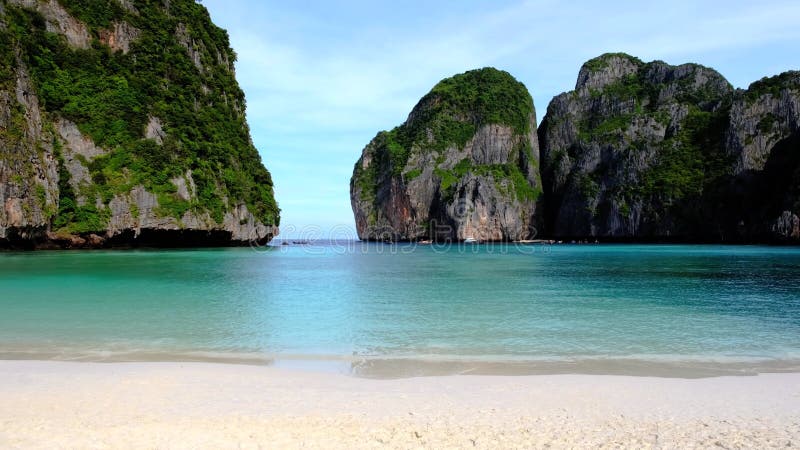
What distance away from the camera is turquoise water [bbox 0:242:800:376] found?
24.7 feet

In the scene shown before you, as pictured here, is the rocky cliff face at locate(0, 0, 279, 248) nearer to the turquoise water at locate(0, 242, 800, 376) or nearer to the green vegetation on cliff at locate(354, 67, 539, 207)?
the turquoise water at locate(0, 242, 800, 376)

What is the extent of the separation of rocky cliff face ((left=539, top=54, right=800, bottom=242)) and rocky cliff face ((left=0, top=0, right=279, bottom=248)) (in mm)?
60377

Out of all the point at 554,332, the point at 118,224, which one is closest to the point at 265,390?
the point at 554,332

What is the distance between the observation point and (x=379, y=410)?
4.82m

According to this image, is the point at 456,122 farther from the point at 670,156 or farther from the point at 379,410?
the point at 379,410

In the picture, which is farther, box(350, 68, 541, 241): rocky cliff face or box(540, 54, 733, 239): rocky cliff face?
box(350, 68, 541, 241): rocky cliff face

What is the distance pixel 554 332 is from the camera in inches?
374

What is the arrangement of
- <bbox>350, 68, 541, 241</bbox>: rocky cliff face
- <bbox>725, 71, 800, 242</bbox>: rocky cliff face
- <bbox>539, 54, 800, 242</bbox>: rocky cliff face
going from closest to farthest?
<bbox>725, 71, 800, 242</bbox>: rocky cliff face
<bbox>539, 54, 800, 242</bbox>: rocky cliff face
<bbox>350, 68, 541, 241</bbox>: rocky cliff face

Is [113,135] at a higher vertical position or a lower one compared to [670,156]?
lower

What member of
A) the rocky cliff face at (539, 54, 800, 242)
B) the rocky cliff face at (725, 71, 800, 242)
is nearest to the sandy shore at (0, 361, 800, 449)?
the rocky cliff face at (539, 54, 800, 242)

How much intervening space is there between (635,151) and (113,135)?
79.4m

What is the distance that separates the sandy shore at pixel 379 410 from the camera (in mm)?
4004

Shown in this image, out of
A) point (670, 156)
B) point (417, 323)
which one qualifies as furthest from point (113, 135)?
point (670, 156)

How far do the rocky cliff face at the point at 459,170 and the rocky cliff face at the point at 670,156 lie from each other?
24.6 feet
